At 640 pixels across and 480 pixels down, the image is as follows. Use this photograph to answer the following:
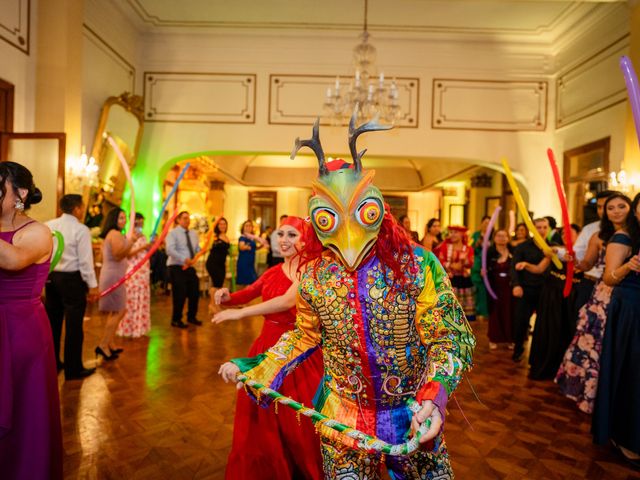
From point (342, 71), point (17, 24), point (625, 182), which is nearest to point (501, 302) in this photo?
point (625, 182)

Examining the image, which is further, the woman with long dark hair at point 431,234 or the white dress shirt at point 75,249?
the woman with long dark hair at point 431,234

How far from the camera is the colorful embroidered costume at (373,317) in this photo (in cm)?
139

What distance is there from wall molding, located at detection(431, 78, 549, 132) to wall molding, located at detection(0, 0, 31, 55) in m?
5.94

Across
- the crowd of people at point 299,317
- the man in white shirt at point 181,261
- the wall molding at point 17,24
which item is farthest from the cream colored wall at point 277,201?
the crowd of people at point 299,317

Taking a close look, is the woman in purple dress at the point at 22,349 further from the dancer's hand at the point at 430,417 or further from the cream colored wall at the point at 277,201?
the cream colored wall at the point at 277,201

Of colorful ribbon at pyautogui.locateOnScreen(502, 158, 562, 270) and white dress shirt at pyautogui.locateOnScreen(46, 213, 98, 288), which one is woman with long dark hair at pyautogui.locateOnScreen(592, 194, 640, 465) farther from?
white dress shirt at pyautogui.locateOnScreen(46, 213, 98, 288)

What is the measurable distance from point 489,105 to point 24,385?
816cm

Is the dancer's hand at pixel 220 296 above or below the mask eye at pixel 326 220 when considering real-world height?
→ below

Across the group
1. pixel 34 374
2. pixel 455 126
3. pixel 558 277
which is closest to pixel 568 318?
pixel 558 277

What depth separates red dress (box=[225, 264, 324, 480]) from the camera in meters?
2.29

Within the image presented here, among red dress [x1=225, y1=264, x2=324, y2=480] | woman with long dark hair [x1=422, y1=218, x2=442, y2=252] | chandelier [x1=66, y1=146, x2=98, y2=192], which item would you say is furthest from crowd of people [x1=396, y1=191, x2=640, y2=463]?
chandelier [x1=66, y1=146, x2=98, y2=192]

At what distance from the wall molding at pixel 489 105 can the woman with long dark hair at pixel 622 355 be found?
235 inches

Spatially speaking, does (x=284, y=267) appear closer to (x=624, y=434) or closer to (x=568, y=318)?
(x=624, y=434)

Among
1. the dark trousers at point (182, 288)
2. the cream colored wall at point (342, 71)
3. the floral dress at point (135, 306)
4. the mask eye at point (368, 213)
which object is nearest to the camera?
the mask eye at point (368, 213)
